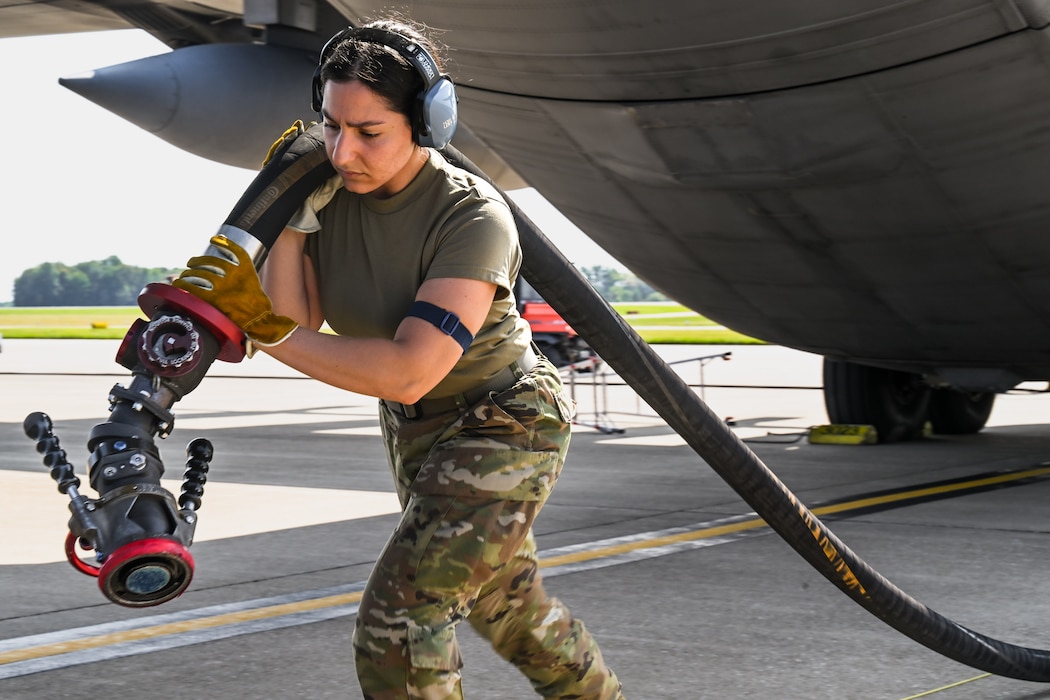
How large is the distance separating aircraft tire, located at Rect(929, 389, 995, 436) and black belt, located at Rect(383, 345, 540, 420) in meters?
10.2

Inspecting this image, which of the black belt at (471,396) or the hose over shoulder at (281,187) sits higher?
the hose over shoulder at (281,187)

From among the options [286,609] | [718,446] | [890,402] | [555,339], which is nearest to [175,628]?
[286,609]

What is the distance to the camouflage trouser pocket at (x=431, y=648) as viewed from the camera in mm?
2762

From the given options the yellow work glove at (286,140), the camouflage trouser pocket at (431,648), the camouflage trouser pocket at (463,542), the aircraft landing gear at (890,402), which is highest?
the yellow work glove at (286,140)

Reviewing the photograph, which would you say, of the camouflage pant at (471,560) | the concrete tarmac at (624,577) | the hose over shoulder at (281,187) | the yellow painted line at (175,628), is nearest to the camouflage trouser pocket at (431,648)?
the camouflage pant at (471,560)

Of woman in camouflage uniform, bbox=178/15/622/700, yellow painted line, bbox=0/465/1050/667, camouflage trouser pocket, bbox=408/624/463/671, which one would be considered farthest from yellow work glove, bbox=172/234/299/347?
yellow painted line, bbox=0/465/1050/667

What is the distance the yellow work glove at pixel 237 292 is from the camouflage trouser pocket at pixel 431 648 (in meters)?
0.68

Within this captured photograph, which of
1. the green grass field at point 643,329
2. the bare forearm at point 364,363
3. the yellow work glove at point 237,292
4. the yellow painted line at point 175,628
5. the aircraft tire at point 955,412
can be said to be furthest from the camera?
the green grass field at point 643,329

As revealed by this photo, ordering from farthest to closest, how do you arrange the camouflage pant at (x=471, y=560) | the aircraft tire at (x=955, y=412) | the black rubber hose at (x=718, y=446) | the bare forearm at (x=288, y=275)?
the aircraft tire at (x=955, y=412), the black rubber hose at (x=718, y=446), the bare forearm at (x=288, y=275), the camouflage pant at (x=471, y=560)

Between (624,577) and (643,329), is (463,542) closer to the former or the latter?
(624,577)

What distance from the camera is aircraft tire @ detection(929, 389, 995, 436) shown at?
1271 cm

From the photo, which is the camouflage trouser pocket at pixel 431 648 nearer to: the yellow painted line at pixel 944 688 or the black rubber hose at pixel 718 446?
the black rubber hose at pixel 718 446

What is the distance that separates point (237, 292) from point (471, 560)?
2.55 ft

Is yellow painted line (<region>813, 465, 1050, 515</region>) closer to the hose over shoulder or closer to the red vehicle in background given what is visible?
the hose over shoulder
